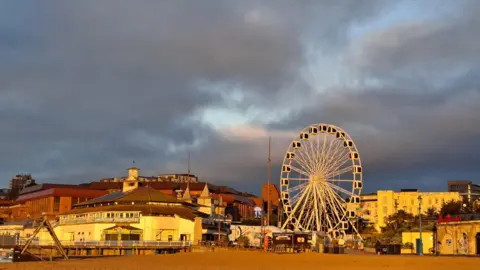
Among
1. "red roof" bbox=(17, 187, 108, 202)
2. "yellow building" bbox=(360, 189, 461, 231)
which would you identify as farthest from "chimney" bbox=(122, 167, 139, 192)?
"yellow building" bbox=(360, 189, 461, 231)

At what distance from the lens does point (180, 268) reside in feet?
127

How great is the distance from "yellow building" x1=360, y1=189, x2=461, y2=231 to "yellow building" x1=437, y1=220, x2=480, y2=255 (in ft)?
275

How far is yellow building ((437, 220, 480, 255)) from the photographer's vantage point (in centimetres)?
5900

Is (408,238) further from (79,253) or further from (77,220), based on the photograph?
(77,220)

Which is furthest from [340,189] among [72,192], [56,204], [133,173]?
[72,192]

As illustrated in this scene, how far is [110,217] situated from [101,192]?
69.1m

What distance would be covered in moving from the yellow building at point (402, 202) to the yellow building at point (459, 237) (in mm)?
83971

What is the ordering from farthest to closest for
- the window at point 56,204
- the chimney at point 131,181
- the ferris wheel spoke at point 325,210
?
the window at point 56,204 < the chimney at point 131,181 < the ferris wheel spoke at point 325,210

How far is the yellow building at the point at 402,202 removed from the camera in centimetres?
14788

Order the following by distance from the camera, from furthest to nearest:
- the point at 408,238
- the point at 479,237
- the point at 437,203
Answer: the point at 437,203
the point at 408,238
the point at 479,237

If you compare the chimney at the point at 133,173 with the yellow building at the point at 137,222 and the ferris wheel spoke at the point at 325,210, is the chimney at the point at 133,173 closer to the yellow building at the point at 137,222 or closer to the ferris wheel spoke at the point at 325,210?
the yellow building at the point at 137,222

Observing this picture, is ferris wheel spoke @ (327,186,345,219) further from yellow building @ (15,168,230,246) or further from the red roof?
the red roof

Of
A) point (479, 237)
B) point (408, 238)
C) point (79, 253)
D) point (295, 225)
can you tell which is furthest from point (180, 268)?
point (295, 225)

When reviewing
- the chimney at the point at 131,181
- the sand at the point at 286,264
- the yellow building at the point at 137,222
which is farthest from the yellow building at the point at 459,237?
the chimney at the point at 131,181
